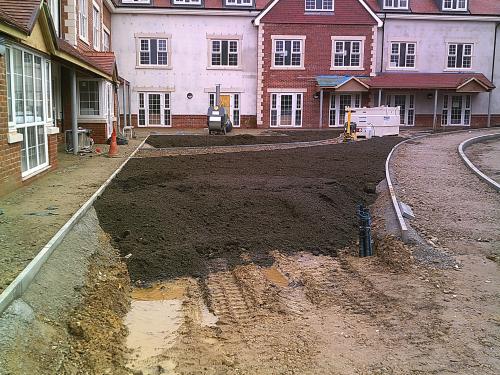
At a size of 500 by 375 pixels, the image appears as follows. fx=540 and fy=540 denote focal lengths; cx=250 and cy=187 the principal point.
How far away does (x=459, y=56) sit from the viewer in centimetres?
3716

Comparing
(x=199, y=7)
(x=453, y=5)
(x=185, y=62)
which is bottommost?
(x=185, y=62)

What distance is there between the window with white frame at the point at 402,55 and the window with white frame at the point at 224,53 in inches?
419

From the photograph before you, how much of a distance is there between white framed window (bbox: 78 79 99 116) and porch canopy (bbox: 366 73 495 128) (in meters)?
19.1

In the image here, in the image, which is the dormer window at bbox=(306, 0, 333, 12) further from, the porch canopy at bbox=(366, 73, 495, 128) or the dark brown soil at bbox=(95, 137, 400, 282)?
the dark brown soil at bbox=(95, 137, 400, 282)

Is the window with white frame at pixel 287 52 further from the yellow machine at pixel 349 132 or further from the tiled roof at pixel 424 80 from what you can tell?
the yellow machine at pixel 349 132

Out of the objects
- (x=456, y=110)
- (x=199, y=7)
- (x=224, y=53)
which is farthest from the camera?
(x=456, y=110)

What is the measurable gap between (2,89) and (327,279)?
→ 6.41 m

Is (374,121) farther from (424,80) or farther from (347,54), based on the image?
(424,80)

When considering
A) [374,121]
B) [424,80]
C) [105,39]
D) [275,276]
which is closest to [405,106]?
[424,80]

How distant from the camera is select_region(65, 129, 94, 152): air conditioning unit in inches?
718

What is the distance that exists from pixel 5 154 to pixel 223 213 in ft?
12.9

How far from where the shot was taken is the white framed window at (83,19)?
22469 mm

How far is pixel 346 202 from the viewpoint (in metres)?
11.1

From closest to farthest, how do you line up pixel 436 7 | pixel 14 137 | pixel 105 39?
1. pixel 14 137
2. pixel 105 39
3. pixel 436 7
